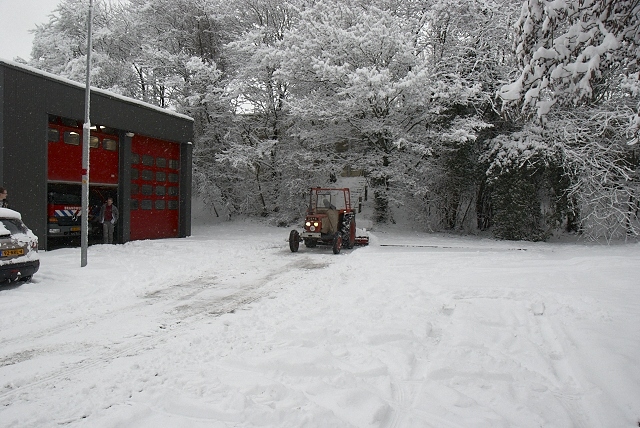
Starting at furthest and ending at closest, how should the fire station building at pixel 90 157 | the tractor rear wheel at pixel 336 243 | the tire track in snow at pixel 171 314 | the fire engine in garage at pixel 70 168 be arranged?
the tractor rear wheel at pixel 336 243
the fire engine in garage at pixel 70 168
the fire station building at pixel 90 157
the tire track in snow at pixel 171 314

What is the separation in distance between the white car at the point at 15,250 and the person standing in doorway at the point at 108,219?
574cm

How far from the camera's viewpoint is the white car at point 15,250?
699 centimetres

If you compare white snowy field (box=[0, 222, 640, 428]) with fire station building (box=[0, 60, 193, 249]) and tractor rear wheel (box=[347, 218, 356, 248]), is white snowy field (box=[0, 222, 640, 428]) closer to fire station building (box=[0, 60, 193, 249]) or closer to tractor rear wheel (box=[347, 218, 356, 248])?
fire station building (box=[0, 60, 193, 249])

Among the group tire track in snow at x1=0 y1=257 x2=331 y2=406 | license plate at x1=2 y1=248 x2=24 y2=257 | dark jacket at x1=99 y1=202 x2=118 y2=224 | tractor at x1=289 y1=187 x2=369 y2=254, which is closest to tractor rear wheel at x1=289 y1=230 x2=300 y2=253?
tractor at x1=289 y1=187 x2=369 y2=254

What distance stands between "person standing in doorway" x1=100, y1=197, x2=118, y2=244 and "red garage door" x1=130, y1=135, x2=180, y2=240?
1.49m

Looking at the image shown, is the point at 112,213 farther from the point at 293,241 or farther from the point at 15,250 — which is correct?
the point at 15,250

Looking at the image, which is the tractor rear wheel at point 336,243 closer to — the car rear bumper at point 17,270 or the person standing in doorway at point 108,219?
the person standing in doorway at point 108,219

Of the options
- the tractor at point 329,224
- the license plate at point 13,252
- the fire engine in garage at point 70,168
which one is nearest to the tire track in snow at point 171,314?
the license plate at point 13,252

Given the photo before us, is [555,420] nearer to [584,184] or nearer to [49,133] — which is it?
[49,133]

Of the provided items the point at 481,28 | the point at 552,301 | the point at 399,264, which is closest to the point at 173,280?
the point at 399,264

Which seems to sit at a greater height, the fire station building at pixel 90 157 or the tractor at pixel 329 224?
the fire station building at pixel 90 157

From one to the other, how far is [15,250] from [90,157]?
7.30m

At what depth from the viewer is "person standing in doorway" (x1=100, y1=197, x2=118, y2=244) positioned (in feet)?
44.1

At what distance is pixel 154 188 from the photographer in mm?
16125
